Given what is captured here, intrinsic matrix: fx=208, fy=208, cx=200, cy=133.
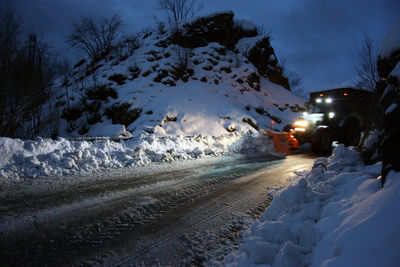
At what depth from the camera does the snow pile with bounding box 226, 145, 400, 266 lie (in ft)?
4.43

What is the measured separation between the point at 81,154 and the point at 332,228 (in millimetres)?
5947

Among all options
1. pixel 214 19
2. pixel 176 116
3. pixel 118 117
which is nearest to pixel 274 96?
pixel 214 19

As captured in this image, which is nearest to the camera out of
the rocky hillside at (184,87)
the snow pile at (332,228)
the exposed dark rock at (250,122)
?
the snow pile at (332,228)

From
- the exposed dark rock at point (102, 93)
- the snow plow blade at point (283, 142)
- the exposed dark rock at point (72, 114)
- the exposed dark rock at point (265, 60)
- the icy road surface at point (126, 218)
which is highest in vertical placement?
the exposed dark rock at point (265, 60)

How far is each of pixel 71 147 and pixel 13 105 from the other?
6.20 m

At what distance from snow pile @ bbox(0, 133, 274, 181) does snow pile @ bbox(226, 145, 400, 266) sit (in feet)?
15.8

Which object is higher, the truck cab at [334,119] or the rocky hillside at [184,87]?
the rocky hillside at [184,87]

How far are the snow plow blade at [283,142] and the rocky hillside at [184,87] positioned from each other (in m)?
5.19

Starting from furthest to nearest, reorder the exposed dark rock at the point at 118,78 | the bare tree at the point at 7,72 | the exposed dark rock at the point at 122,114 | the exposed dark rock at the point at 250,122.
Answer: the exposed dark rock at the point at 118,78 → the exposed dark rock at the point at 250,122 → the exposed dark rock at the point at 122,114 → the bare tree at the point at 7,72

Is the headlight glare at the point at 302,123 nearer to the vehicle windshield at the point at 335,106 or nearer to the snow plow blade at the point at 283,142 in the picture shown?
the vehicle windshield at the point at 335,106

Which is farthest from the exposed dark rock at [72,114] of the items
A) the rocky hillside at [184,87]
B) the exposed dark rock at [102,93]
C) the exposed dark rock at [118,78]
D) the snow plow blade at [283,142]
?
the snow plow blade at [283,142]

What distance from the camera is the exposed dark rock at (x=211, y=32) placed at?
26.3 metres

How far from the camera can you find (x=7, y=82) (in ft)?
30.3

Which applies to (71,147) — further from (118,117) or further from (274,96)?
(274,96)
